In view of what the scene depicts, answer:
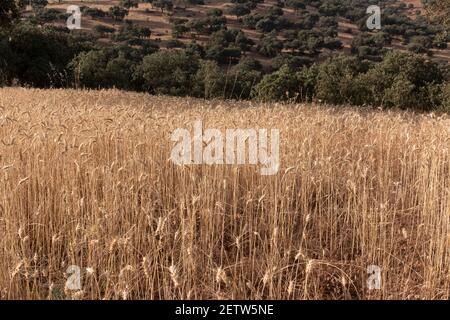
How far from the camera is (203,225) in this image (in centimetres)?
351

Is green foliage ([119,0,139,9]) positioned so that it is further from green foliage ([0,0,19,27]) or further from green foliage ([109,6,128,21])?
green foliage ([0,0,19,27])

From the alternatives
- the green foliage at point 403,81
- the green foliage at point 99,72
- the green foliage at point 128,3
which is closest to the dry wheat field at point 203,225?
the green foliage at point 403,81

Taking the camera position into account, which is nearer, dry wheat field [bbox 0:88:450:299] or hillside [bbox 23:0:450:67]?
dry wheat field [bbox 0:88:450:299]

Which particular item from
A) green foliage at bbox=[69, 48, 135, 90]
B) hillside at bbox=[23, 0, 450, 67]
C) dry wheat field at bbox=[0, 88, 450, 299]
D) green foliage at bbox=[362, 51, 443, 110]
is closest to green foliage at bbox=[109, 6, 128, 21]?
hillside at bbox=[23, 0, 450, 67]

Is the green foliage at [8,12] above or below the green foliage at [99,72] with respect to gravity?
above

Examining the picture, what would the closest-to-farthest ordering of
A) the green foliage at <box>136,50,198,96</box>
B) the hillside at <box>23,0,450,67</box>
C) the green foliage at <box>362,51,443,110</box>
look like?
1. the green foliage at <box>362,51,443,110</box>
2. the green foliage at <box>136,50,198,96</box>
3. the hillside at <box>23,0,450,67</box>

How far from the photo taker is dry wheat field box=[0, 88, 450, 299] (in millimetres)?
2760

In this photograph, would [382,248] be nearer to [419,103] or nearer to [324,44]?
[419,103]

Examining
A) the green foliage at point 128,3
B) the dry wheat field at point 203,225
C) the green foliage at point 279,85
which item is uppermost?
the green foliage at point 128,3

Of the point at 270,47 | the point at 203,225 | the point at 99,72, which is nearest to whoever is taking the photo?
the point at 203,225

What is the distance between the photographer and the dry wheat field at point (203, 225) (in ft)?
9.05

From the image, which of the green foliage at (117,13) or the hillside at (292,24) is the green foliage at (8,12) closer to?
the hillside at (292,24)

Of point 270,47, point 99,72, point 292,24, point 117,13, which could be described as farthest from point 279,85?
point 117,13

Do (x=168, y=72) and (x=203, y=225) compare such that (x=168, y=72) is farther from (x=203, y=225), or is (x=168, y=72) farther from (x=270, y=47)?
(x=203, y=225)
